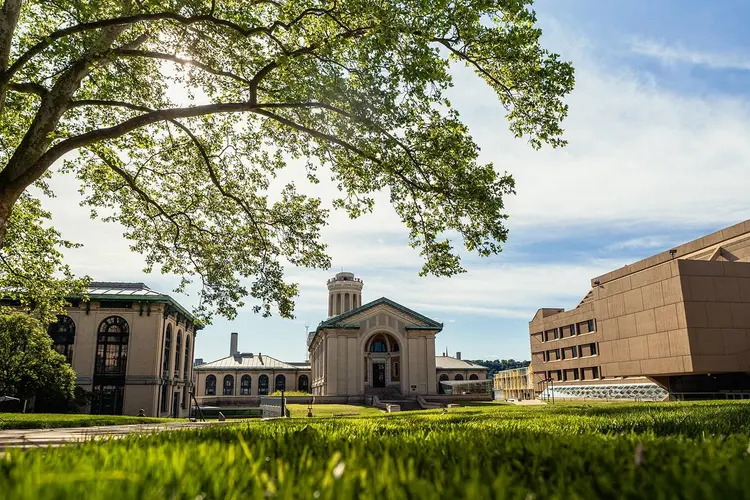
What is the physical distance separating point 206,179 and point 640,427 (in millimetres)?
16258

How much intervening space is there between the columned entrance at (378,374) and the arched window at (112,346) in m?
33.7

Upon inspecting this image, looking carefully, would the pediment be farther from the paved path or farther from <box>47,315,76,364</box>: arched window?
→ the paved path

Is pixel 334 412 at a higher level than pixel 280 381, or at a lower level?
lower

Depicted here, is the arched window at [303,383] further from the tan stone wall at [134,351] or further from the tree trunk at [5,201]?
the tree trunk at [5,201]

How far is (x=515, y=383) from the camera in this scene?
110 metres

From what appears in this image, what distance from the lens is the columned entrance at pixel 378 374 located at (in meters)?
67.6

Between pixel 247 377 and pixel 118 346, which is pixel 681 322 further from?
pixel 247 377

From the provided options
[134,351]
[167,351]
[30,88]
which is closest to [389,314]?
[167,351]

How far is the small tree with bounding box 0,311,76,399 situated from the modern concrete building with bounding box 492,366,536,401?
8035 cm

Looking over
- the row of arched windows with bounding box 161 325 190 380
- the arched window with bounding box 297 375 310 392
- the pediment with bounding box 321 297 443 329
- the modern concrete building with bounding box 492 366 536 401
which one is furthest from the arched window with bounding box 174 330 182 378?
the modern concrete building with bounding box 492 366 536 401

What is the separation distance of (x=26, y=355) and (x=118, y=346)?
57.1 feet

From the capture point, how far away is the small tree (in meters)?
22.9

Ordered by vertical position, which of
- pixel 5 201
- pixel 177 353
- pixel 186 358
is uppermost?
pixel 5 201

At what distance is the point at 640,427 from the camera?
5125mm
